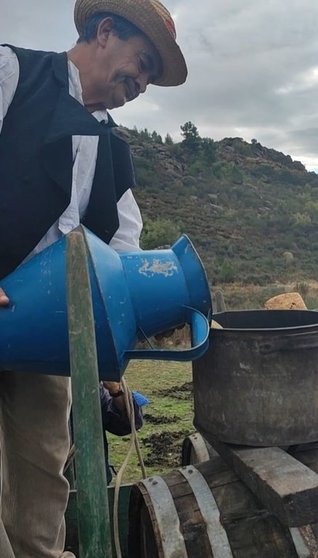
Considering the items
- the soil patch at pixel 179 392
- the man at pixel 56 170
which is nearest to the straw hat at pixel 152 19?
the man at pixel 56 170

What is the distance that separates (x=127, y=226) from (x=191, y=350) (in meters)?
1.01

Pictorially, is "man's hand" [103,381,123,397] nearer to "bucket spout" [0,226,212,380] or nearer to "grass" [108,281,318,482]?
"bucket spout" [0,226,212,380]

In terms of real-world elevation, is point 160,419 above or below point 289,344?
below

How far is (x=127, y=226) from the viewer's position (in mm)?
2416

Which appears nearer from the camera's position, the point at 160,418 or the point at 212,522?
the point at 212,522

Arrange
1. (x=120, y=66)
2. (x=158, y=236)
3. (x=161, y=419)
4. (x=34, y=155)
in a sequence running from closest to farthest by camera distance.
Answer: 1. (x=34, y=155)
2. (x=120, y=66)
3. (x=161, y=419)
4. (x=158, y=236)

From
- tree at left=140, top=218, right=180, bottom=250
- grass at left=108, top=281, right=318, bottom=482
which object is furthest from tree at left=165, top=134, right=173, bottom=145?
grass at left=108, top=281, right=318, bottom=482

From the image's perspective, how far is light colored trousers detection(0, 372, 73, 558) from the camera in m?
2.31

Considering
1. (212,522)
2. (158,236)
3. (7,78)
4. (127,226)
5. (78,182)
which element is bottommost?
(212,522)

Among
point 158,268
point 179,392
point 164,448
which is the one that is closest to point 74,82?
point 158,268

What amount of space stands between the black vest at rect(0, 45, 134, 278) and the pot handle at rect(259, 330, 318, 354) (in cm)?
78

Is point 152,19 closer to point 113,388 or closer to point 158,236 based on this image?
point 113,388

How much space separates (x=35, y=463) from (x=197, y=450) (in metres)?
0.66

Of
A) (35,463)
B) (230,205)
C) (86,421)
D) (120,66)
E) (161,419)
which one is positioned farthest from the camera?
(230,205)
